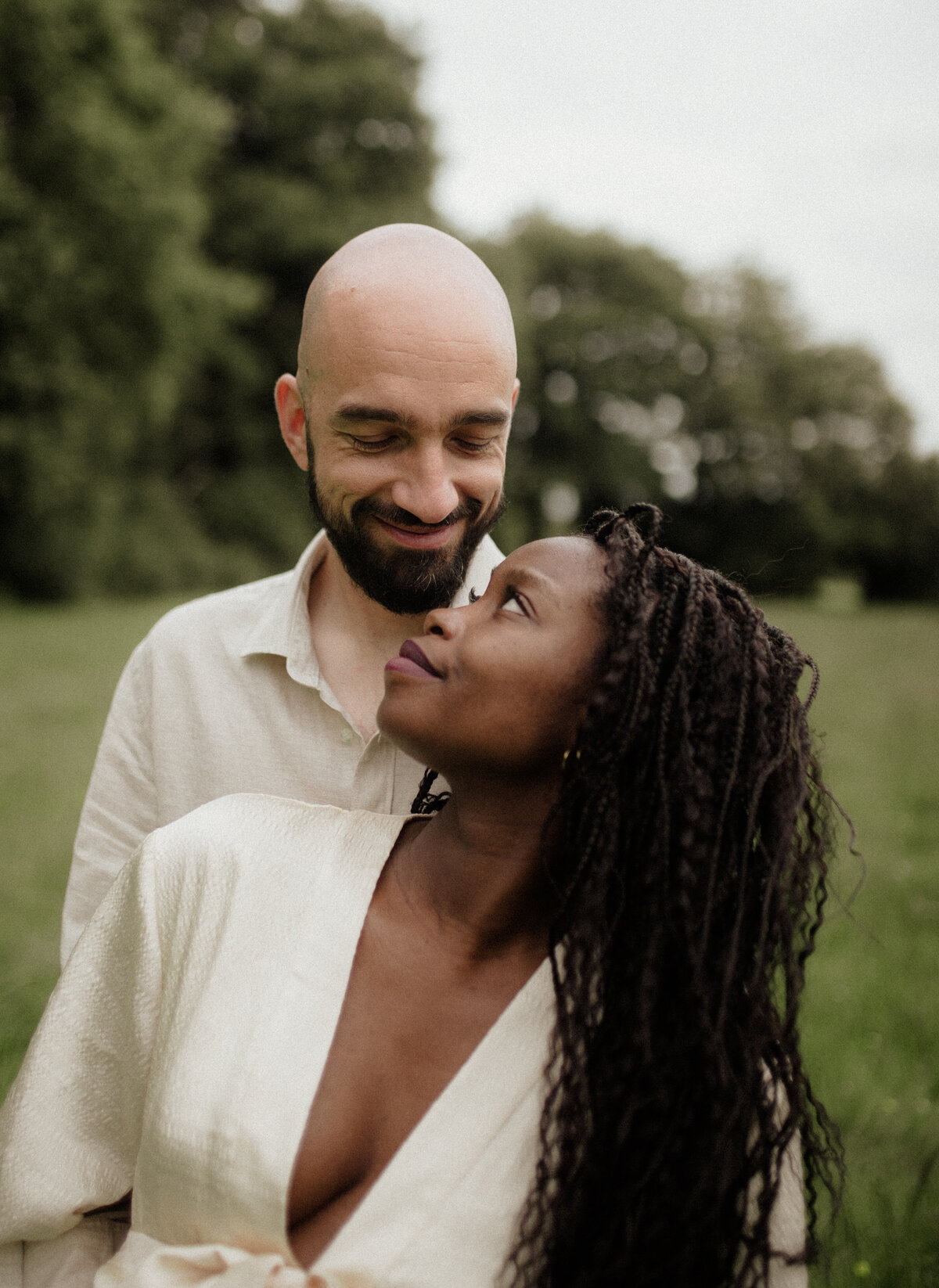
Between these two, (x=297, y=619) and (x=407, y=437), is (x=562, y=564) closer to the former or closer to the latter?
(x=407, y=437)

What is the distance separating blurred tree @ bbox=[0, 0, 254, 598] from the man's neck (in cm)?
1578

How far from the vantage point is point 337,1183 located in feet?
5.72

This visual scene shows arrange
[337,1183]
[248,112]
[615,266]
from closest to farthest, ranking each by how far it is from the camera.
Result: [337,1183] < [248,112] < [615,266]

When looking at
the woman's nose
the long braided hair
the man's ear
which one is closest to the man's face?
the man's ear

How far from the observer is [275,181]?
2516cm

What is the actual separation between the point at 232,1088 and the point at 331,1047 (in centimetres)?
17

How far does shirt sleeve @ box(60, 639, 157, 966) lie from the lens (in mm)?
2926

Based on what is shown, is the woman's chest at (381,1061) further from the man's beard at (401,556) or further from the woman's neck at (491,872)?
the man's beard at (401,556)

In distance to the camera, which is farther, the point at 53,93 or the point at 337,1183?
the point at 53,93

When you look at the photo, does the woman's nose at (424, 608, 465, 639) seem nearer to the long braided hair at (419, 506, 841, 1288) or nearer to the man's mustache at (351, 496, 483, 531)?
the long braided hair at (419, 506, 841, 1288)

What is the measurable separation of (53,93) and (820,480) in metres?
30.1

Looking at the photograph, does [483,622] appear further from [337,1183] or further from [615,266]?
[615,266]

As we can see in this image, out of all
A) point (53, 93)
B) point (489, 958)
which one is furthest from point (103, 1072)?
point (53, 93)

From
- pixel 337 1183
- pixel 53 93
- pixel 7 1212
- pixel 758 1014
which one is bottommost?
A: pixel 7 1212
